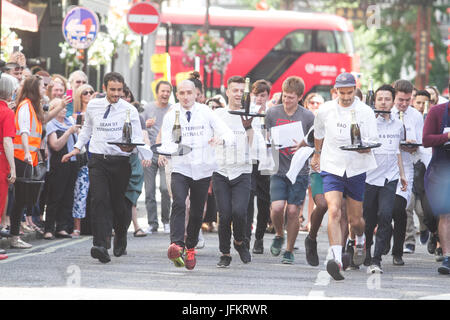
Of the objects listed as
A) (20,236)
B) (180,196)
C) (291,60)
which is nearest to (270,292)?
(180,196)

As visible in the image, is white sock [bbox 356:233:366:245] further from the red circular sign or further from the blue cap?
the red circular sign

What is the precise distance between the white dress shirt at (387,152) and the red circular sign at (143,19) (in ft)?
30.5

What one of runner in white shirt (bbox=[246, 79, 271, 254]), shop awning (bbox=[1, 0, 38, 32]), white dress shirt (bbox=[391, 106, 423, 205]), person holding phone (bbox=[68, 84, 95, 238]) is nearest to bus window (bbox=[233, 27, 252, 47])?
shop awning (bbox=[1, 0, 38, 32])

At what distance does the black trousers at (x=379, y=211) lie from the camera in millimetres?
11797

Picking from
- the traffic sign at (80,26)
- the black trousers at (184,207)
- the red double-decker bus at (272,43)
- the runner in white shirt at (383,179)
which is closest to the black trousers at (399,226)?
the runner in white shirt at (383,179)

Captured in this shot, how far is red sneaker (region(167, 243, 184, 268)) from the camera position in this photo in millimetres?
10750

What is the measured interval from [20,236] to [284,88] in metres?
3.76

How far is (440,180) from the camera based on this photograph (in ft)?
39.1

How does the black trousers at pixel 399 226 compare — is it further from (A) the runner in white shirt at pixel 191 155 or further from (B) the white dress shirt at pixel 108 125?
(B) the white dress shirt at pixel 108 125

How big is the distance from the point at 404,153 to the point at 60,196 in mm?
4591

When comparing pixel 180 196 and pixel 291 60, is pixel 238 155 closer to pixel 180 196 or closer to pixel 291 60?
pixel 180 196

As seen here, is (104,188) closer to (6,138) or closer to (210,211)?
(6,138)

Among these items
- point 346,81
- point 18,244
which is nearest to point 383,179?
point 346,81

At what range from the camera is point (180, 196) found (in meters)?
11.0
